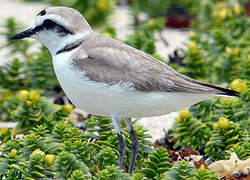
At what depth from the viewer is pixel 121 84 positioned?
4117mm

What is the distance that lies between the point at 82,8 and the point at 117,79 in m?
3.95

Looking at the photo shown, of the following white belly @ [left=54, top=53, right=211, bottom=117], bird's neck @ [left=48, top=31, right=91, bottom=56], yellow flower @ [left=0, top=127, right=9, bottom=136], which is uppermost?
bird's neck @ [left=48, top=31, right=91, bottom=56]

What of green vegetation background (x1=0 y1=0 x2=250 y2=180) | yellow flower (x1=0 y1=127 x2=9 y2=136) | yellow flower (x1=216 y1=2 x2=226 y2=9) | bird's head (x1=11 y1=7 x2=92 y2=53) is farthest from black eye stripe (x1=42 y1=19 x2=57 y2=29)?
yellow flower (x1=216 y1=2 x2=226 y2=9)

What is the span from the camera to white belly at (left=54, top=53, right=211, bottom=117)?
4109mm

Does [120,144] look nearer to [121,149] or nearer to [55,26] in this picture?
[121,149]

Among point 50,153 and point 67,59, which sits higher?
point 67,59

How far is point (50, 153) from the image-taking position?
4281mm

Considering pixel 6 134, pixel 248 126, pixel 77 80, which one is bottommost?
pixel 6 134

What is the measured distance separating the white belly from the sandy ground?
1.14 metres

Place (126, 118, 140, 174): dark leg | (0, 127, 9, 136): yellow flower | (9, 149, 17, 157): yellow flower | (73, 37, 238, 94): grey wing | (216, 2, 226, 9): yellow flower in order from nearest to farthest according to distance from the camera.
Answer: (9, 149, 17, 157): yellow flower < (73, 37, 238, 94): grey wing < (126, 118, 140, 174): dark leg < (0, 127, 9, 136): yellow flower < (216, 2, 226, 9): yellow flower

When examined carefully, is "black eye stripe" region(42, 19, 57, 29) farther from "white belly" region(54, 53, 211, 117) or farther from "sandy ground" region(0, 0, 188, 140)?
Answer: "sandy ground" region(0, 0, 188, 140)

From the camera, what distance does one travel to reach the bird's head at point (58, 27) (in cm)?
450

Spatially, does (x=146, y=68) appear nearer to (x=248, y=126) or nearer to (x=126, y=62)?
(x=126, y=62)

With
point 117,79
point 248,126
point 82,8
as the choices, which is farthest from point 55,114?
point 82,8
